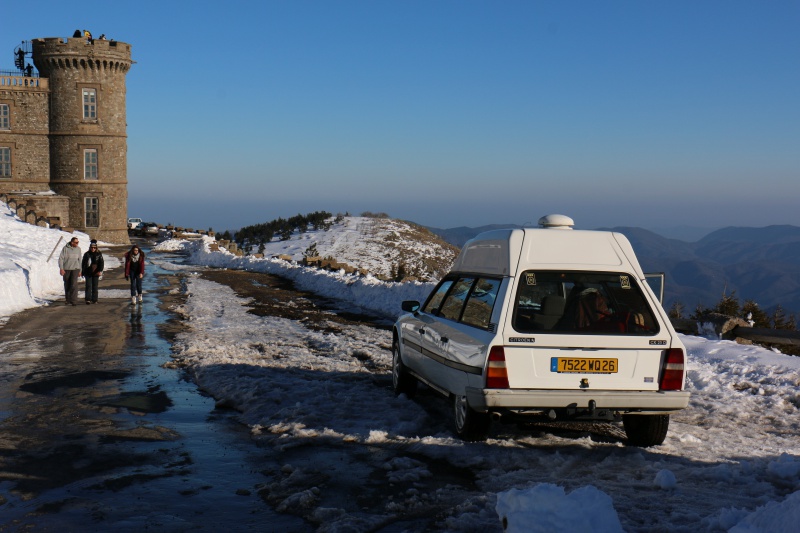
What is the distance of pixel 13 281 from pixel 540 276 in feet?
54.5

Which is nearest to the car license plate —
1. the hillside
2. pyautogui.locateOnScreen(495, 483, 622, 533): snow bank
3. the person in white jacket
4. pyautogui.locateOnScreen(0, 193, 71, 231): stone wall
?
pyautogui.locateOnScreen(495, 483, 622, 533): snow bank

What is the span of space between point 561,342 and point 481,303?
954mm

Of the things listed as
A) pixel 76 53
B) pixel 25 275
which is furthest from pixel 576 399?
pixel 76 53

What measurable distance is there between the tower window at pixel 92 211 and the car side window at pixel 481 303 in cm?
4880

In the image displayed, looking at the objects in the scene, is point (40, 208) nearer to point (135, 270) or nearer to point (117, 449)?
point (135, 270)

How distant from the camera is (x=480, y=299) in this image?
735 centimetres

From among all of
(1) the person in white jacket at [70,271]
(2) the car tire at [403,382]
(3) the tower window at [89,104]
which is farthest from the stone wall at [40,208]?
(2) the car tire at [403,382]

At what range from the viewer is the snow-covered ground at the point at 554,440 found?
470 centimetres

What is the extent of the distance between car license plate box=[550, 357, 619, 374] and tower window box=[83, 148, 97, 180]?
49.8m

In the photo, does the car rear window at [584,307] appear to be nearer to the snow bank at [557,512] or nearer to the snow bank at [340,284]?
the snow bank at [557,512]

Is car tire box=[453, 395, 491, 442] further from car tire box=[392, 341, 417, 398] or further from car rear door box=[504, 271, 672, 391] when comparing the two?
car tire box=[392, 341, 417, 398]

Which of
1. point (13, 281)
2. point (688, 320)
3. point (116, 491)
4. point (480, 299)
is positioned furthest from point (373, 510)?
point (13, 281)

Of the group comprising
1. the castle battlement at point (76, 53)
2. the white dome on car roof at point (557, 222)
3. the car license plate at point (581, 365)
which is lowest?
the car license plate at point (581, 365)

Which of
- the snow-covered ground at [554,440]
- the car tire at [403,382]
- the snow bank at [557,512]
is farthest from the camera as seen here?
the car tire at [403,382]
